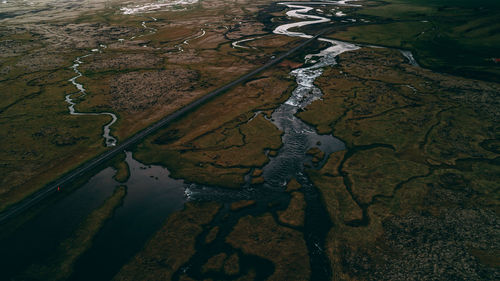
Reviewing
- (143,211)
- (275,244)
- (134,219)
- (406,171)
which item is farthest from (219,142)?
(406,171)

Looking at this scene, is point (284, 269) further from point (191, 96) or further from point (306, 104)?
point (191, 96)

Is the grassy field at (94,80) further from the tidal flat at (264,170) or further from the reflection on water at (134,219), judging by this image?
the reflection on water at (134,219)

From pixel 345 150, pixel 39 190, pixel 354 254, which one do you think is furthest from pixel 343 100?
pixel 39 190

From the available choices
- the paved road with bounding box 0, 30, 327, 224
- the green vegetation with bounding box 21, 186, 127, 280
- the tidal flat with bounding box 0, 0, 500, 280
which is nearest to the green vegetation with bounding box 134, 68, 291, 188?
the tidal flat with bounding box 0, 0, 500, 280

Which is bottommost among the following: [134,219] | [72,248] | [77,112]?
[72,248]

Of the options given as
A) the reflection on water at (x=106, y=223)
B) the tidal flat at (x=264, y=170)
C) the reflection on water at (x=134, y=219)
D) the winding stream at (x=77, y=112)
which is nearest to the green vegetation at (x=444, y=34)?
the tidal flat at (x=264, y=170)

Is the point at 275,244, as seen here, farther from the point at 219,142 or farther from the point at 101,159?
the point at 101,159
